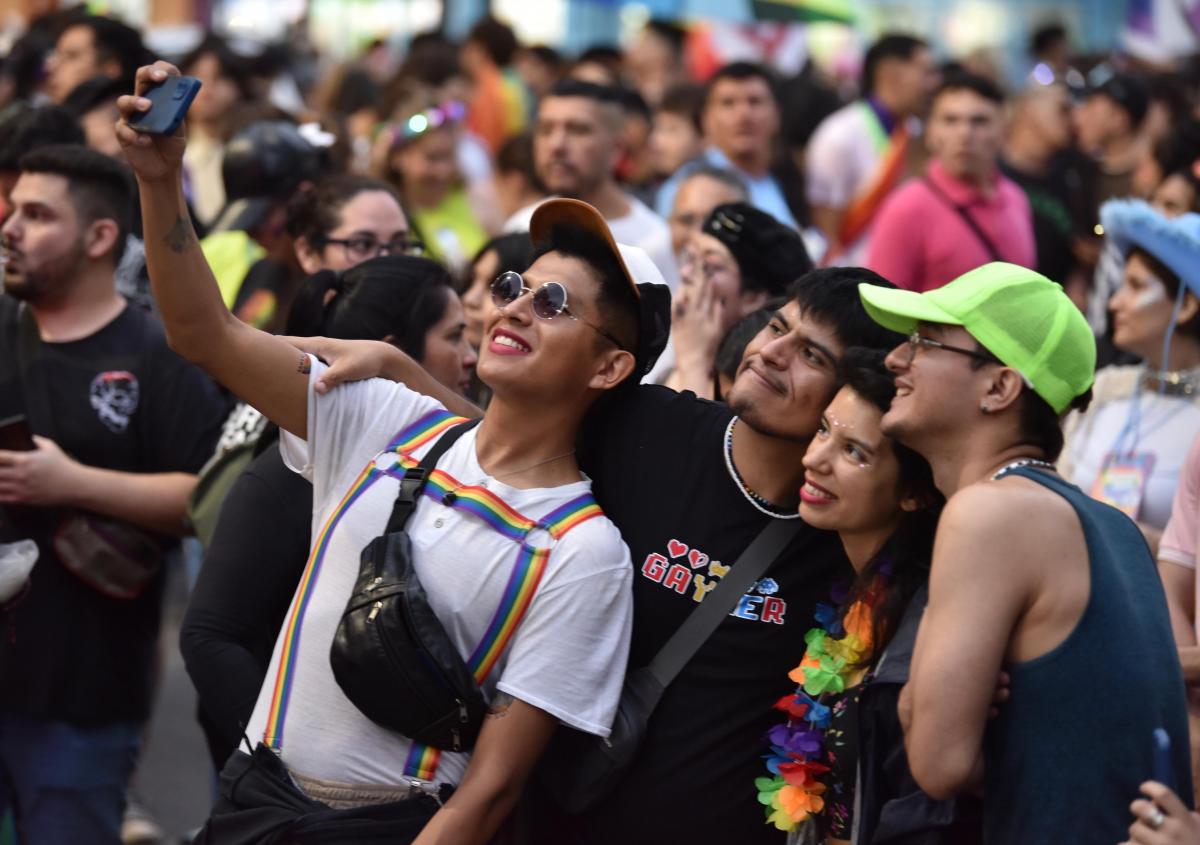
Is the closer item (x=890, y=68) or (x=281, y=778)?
(x=281, y=778)

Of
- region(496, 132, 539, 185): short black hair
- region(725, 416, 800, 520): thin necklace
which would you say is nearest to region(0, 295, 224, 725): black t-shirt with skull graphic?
region(725, 416, 800, 520): thin necklace

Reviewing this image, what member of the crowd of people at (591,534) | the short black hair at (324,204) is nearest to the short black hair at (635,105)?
the short black hair at (324,204)

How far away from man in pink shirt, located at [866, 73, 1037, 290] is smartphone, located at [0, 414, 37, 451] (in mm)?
3679

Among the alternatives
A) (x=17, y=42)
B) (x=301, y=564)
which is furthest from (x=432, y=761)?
(x=17, y=42)

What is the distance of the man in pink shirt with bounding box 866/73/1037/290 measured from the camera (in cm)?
691

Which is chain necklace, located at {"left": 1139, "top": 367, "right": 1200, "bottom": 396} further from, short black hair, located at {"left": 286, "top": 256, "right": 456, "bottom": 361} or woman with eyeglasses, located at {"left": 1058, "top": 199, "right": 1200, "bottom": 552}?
short black hair, located at {"left": 286, "top": 256, "right": 456, "bottom": 361}

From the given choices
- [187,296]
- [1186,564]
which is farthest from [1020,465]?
[187,296]

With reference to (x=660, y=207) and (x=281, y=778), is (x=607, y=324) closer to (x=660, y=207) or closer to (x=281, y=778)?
(x=281, y=778)

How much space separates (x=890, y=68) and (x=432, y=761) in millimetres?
7842

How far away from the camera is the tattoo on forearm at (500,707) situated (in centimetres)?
309

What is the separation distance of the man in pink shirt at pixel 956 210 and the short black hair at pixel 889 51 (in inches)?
100

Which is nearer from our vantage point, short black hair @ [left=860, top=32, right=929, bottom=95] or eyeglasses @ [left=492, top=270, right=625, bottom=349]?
eyeglasses @ [left=492, top=270, right=625, bottom=349]

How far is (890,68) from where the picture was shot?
10.2 m

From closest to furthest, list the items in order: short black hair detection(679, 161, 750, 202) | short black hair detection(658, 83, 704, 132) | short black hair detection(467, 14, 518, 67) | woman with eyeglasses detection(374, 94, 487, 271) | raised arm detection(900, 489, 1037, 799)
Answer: raised arm detection(900, 489, 1037, 799)
short black hair detection(679, 161, 750, 202)
woman with eyeglasses detection(374, 94, 487, 271)
short black hair detection(658, 83, 704, 132)
short black hair detection(467, 14, 518, 67)
